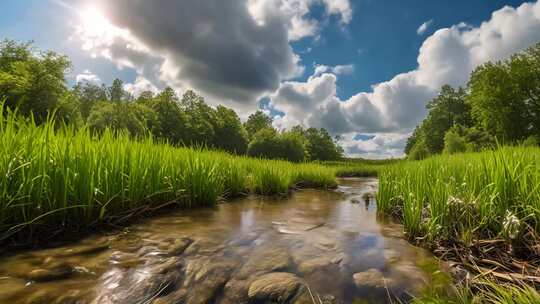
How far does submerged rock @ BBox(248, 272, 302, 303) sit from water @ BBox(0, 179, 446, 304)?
0.03 m

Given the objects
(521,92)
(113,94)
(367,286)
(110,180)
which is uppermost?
(113,94)

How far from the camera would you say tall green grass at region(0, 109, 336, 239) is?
2.31 meters

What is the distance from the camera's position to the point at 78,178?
8.87 feet

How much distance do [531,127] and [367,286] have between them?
4072 cm

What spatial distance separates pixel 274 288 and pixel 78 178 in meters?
2.34

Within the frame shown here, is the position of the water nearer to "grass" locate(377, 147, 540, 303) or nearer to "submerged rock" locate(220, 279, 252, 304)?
"submerged rock" locate(220, 279, 252, 304)

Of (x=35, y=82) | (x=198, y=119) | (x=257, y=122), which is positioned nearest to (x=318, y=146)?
(x=257, y=122)

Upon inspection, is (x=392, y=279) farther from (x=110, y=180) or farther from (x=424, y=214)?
(x=110, y=180)

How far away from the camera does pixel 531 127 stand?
29.7 metres

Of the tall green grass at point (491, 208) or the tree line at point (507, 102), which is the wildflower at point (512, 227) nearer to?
the tall green grass at point (491, 208)

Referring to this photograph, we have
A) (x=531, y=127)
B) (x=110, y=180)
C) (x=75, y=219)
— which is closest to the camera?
(x=75, y=219)

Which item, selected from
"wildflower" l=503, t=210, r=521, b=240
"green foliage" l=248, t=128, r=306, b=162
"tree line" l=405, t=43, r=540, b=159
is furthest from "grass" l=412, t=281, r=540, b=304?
"tree line" l=405, t=43, r=540, b=159

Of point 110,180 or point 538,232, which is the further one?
point 110,180

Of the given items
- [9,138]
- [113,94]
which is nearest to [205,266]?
[9,138]
